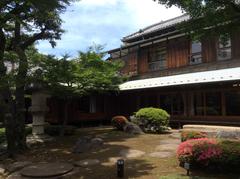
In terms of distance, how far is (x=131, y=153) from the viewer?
449 inches

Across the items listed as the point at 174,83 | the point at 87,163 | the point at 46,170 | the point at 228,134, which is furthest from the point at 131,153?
the point at 174,83

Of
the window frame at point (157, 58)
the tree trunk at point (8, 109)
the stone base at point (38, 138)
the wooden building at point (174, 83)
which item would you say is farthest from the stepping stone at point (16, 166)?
the window frame at point (157, 58)

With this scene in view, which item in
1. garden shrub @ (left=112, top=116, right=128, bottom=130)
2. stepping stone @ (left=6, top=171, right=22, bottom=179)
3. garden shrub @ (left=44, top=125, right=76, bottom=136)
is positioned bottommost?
stepping stone @ (left=6, top=171, right=22, bottom=179)

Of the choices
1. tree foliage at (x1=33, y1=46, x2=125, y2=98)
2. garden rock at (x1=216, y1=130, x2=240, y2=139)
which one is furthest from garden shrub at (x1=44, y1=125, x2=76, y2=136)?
garden rock at (x1=216, y1=130, x2=240, y2=139)

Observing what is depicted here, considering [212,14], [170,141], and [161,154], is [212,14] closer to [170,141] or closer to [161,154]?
[161,154]

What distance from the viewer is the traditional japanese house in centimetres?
1791

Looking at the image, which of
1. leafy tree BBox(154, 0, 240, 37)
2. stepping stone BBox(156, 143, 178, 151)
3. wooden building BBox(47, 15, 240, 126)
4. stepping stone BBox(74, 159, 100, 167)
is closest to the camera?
leafy tree BBox(154, 0, 240, 37)

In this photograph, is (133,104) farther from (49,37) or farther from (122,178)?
(122,178)

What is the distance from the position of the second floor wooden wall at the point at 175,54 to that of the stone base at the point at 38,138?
882 centimetres

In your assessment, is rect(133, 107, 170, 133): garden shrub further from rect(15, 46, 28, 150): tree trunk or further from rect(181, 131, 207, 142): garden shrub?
rect(15, 46, 28, 150): tree trunk

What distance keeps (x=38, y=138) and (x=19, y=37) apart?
5.30 m

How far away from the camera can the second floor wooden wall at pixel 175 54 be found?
61.5ft

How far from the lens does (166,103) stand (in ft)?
71.2

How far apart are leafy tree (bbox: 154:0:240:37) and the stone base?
995cm
